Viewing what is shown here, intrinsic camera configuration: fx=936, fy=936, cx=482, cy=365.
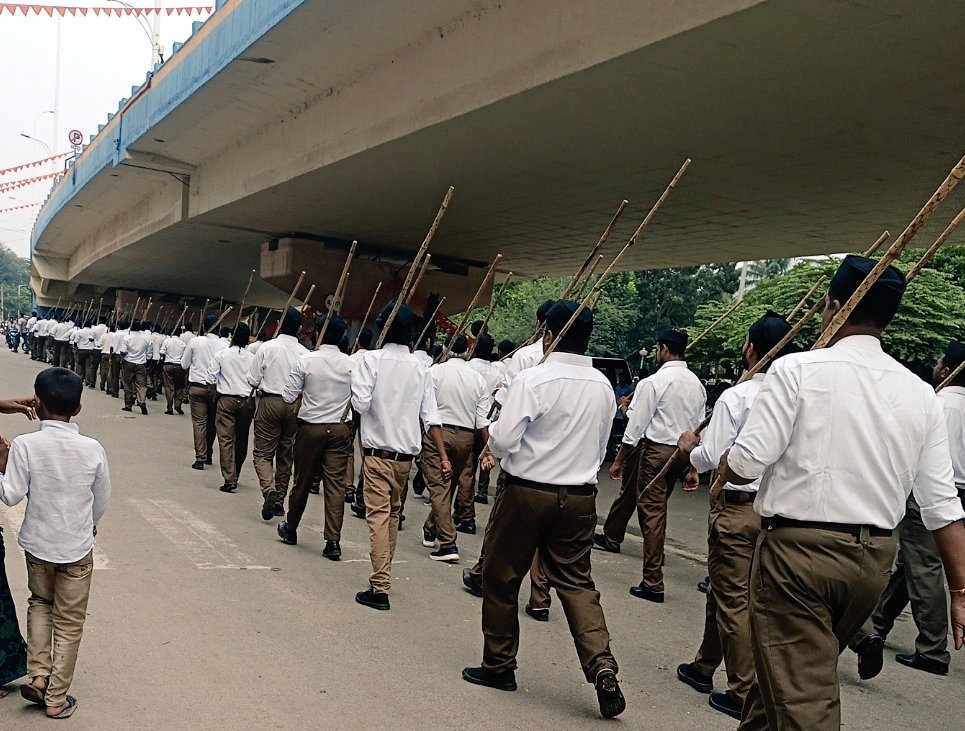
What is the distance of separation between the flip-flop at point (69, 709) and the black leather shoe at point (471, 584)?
3367 millimetres

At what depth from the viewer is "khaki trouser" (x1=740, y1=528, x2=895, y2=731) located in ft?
10.9

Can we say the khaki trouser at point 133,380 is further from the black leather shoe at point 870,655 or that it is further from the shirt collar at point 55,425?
the black leather shoe at point 870,655

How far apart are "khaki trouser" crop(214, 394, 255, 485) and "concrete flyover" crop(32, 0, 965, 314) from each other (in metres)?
3.21

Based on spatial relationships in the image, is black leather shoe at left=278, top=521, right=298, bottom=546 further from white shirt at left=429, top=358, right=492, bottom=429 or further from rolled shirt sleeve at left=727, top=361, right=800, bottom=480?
rolled shirt sleeve at left=727, top=361, right=800, bottom=480

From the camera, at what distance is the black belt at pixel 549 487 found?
16.5ft

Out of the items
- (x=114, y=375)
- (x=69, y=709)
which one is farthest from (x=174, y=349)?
(x=69, y=709)

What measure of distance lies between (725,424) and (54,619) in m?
3.63

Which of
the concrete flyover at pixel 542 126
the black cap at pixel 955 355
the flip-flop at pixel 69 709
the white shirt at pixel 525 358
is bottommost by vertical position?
the flip-flop at pixel 69 709

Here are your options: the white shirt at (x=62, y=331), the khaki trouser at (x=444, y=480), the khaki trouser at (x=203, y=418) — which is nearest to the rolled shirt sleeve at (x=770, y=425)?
the khaki trouser at (x=444, y=480)

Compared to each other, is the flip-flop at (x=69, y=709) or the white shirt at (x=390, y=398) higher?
the white shirt at (x=390, y=398)

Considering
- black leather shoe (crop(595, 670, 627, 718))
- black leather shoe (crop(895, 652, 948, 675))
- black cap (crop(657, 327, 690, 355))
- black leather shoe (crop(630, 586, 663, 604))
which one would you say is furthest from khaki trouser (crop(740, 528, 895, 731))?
black cap (crop(657, 327, 690, 355))

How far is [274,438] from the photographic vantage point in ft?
32.3

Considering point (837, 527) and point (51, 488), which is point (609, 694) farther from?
point (51, 488)

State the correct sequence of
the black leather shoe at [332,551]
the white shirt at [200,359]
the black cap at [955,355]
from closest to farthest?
the black cap at [955,355] → the black leather shoe at [332,551] → the white shirt at [200,359]
